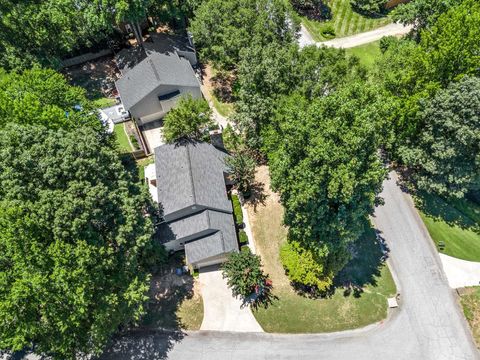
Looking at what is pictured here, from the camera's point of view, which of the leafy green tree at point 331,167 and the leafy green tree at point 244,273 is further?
the leafy green tree at point 244,273

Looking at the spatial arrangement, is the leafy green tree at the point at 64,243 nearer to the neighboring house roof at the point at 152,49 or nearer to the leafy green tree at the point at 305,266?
the leafy green tree at the point at 305,266

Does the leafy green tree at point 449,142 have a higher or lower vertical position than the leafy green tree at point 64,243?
higher

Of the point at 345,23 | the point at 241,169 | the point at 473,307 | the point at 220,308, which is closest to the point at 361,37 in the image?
the point at 345,23

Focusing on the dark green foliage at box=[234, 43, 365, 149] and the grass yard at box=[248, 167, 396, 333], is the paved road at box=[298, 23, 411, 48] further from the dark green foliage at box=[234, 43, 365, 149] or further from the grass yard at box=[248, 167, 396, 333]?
the grass yard at box=[248, 167, 396, 333]

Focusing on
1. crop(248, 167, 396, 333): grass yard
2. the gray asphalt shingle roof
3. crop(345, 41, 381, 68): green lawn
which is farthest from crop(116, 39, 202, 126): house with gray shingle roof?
crop(345, 41, 381, 68): green lawn

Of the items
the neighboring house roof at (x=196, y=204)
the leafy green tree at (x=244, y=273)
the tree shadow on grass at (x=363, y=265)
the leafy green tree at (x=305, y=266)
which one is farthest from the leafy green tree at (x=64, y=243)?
the tree shadow on grass at (x=363, y=265)

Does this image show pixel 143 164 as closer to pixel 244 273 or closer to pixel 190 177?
pixel 190 177
